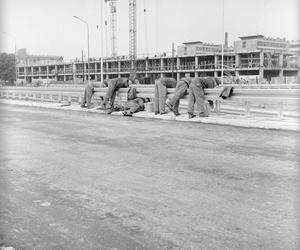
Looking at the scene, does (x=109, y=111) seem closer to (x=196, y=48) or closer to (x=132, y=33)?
(x=132, y=33)

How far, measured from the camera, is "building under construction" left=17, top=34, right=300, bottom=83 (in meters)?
114

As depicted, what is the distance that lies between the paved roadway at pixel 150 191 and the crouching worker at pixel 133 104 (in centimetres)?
552

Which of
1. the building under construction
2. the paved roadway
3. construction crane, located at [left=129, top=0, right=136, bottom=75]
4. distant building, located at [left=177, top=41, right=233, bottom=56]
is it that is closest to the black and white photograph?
the paved roadway

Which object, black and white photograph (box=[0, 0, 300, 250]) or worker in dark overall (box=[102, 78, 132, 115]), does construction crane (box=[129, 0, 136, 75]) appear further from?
black and white photograph (box=[0, 0, 300, 250])

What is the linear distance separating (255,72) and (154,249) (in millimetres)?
112642

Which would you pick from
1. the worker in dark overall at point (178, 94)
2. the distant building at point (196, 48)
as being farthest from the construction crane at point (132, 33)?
the worker in dark overall at point (178, 94)

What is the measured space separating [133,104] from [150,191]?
36.5 feet

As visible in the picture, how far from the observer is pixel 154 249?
13.0 feet

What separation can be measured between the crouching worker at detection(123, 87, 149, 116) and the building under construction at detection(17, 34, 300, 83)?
80761 mm

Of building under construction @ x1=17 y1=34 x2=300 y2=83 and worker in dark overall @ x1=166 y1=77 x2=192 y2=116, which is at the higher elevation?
building under construction @ x1=17 y1=34 x2=300 y2=83

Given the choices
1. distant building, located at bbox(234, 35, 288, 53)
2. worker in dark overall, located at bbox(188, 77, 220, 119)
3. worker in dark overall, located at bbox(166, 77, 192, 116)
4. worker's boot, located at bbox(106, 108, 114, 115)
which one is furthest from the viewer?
distant building, located at bbox(234, 35, 288, 53)

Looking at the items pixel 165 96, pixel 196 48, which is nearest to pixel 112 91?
pixel 165 96

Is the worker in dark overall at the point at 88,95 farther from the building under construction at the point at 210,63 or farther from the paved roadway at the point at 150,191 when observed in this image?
the building under construction at the point at 210,63

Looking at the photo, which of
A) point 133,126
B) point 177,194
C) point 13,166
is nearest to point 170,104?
point 133,126
